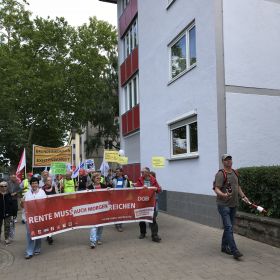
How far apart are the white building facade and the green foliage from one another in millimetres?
15255

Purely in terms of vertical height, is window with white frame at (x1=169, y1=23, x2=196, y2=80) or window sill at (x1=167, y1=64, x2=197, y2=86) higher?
window with white frame at (x1=169, y1=23, x2=196, y2=80)

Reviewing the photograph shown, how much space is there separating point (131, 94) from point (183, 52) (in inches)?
321

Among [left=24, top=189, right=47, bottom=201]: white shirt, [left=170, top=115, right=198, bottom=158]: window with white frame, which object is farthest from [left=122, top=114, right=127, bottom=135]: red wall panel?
[left=24, top=189, right=47, bottom=201]: white shirt

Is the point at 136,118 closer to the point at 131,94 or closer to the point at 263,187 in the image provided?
the point at 131,94

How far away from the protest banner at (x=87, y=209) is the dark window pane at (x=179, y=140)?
3697mm

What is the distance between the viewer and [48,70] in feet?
97.0

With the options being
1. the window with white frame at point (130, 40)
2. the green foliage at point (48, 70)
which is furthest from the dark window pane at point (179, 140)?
the green foliage at point (48, 70)

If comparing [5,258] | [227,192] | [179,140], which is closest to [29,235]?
[5,258]

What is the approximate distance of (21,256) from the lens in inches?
Result: 335

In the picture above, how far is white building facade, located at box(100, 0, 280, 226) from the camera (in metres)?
10.7

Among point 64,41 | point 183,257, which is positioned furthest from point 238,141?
point 64,41

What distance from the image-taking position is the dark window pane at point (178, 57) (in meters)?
13.3

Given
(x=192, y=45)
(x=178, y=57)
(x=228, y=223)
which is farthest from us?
(x=178, y=57)

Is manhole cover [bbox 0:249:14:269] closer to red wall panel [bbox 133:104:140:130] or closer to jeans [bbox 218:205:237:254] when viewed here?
jeans [bbox 218:205:237:254]
